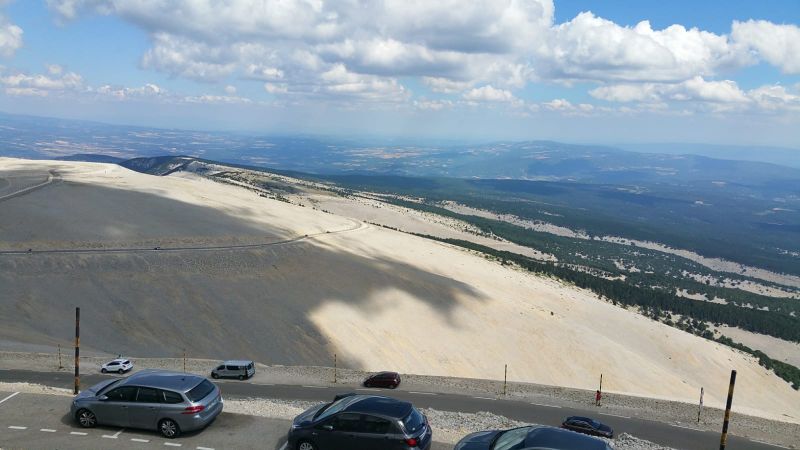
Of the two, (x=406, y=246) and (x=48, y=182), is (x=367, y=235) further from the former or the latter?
(x=48, y=182)

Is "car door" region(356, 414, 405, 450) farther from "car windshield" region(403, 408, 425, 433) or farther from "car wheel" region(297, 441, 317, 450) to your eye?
"car wheel" region(297, 441, 317, 450)

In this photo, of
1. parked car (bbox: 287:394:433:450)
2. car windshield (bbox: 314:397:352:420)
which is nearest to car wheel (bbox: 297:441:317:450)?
parked car (bbox: 287:394:433:450)

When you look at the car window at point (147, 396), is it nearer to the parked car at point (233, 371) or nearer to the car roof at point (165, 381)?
the car roof at point (165, 381)

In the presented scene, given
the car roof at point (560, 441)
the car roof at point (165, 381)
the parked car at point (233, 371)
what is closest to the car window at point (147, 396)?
the car roof at point (165, 381)

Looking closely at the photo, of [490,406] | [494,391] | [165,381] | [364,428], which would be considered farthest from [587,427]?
[165,381]

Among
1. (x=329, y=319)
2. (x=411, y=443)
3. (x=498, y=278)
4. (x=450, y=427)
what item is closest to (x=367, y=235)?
(x=498, y=278)

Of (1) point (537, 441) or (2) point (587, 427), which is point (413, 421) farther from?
(2) point (587, 427)
